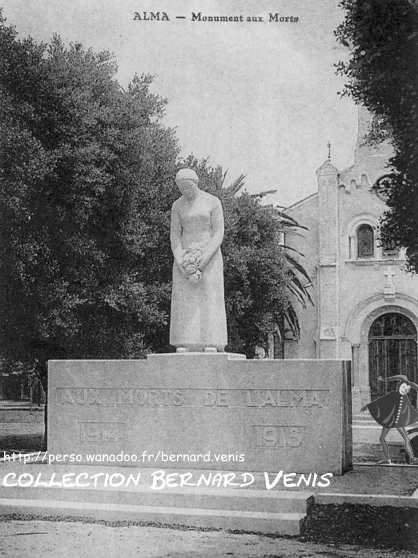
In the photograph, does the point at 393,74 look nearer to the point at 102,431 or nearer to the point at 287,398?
the point at 287,398

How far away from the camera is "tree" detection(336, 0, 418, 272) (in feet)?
37.4

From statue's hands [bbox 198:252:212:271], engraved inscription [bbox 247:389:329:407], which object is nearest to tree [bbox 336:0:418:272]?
statue's hands [bbox 198:252:212:271]

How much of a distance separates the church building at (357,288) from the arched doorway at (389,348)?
34 millimetres

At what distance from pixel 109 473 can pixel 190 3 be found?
612 centimetres

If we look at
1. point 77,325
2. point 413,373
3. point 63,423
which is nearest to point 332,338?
point 413,373

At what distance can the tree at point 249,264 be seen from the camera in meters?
21.7

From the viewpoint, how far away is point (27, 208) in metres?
14.6

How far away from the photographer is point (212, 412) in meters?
10.6

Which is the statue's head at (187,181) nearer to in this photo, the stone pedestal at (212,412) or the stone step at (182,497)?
the stone pedestal at (212,412)

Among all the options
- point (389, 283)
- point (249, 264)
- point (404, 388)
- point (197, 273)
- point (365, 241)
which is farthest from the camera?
point (365, 241)

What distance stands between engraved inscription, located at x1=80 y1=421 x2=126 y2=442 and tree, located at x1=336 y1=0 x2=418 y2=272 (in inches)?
206

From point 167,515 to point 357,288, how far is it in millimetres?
21773

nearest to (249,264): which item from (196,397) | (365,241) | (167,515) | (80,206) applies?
(365,241)

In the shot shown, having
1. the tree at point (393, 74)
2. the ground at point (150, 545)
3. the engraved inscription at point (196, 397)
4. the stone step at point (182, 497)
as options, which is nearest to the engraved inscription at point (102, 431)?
the engraved inscription at point (196, 397)
